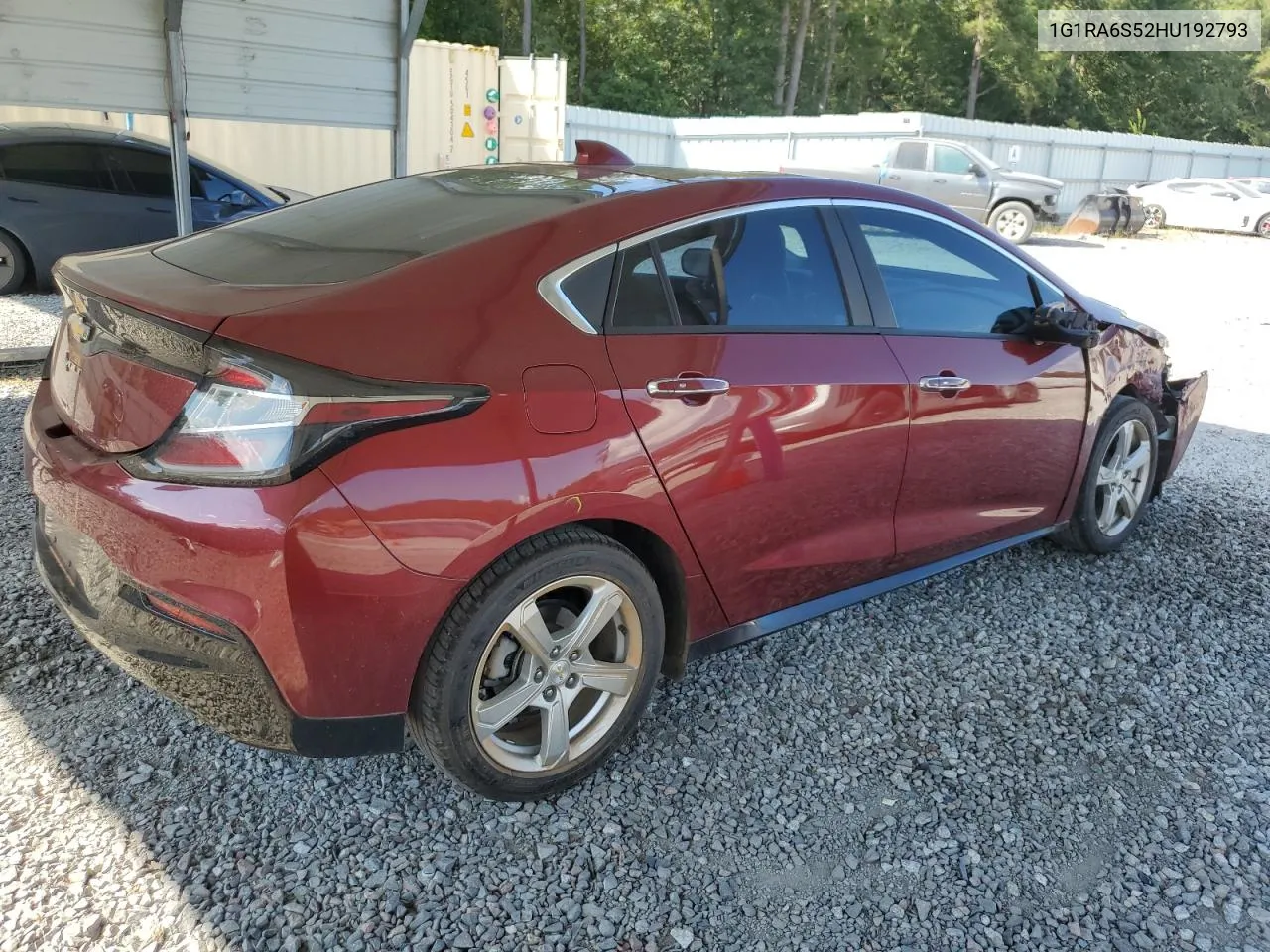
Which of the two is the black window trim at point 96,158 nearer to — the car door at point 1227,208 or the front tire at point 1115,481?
the front tire at point 1115,481

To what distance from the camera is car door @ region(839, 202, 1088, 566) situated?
329 centimetres

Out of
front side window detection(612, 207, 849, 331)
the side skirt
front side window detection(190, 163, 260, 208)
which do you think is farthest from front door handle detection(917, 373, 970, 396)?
front side window detection(190, 163, 260, 208)

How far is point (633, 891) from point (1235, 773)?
73.2 inches

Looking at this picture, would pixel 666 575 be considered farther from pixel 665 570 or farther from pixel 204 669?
pixel 204 669

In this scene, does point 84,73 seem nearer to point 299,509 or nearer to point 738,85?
point 299,509

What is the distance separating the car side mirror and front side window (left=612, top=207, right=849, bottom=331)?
97 cm

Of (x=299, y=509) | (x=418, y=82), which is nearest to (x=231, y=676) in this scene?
(x=299, y=509)

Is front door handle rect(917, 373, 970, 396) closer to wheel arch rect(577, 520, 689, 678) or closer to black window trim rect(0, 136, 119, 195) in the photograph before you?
wheel arch rect(577, 520, 689, 678)

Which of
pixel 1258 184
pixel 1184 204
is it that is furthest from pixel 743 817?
pixel 1258 184

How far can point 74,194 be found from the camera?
29.2ft

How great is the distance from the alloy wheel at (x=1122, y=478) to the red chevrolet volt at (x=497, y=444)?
44.3 inches

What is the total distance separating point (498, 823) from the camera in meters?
2.56

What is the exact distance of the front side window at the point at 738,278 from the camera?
2.65 meters

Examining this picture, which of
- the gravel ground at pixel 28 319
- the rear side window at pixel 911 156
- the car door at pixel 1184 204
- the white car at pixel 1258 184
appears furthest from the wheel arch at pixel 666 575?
the white car at pixel 1258 184
